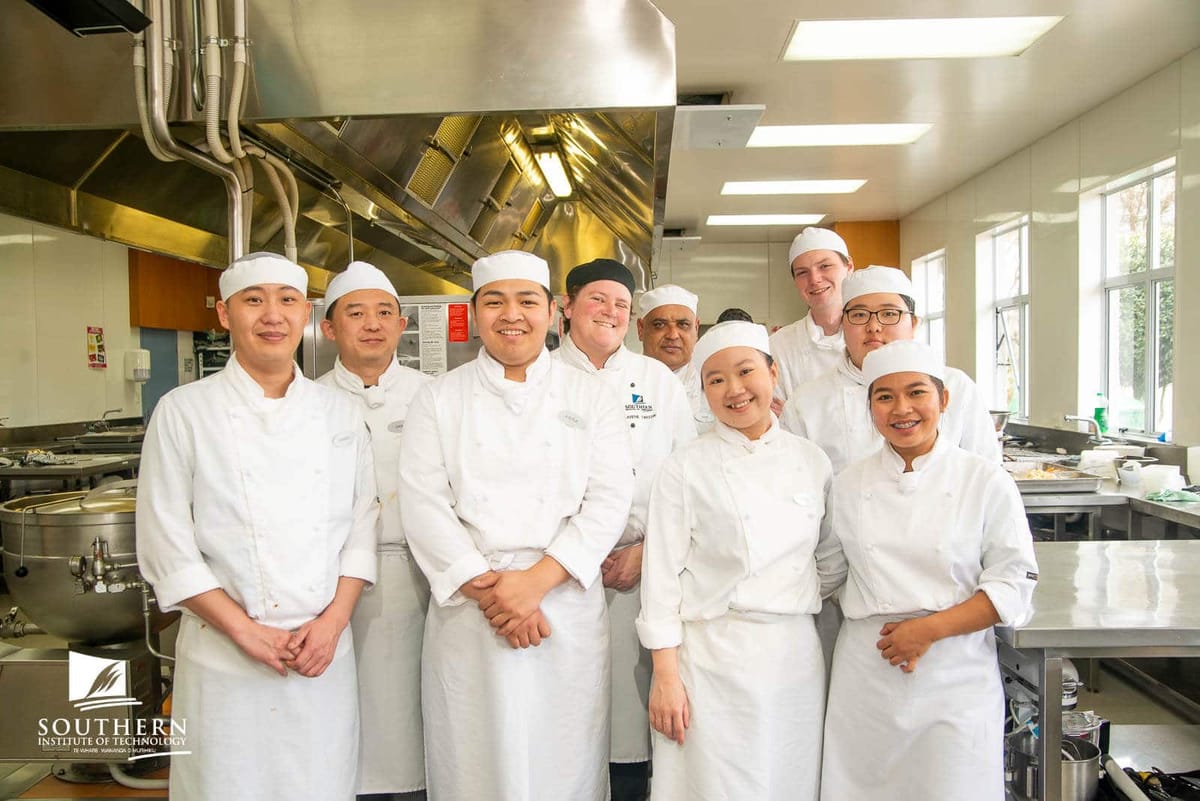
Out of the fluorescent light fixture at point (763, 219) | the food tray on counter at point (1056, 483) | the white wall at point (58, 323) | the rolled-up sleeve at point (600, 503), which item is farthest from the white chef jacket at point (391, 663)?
the fluorescent light fixture at point (763, 219)

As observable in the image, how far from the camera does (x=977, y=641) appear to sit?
162cm

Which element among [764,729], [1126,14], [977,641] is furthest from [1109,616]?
[1126,14]

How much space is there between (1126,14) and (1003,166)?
2768 millimetres

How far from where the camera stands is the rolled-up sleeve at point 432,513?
1775 mm

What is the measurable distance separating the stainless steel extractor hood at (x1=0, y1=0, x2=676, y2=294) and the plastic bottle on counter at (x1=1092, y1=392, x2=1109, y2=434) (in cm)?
348

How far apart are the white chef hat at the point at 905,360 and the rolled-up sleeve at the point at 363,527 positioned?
1.22 metres

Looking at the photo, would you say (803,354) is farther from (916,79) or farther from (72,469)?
(72,469)

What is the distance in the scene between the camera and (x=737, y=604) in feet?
5.61

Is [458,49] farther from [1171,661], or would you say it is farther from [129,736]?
[1171,661]

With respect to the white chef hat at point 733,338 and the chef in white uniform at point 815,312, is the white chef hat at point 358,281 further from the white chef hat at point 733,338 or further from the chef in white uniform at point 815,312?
the chef in white uniform at point 815,312

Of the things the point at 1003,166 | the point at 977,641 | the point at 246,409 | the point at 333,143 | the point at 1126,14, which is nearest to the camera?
the point at 977,641

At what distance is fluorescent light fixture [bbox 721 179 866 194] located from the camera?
6.70 metres

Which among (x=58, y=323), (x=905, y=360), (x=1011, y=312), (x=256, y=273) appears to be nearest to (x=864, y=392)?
(x=905, y=360)

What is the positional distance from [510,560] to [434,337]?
155cm
